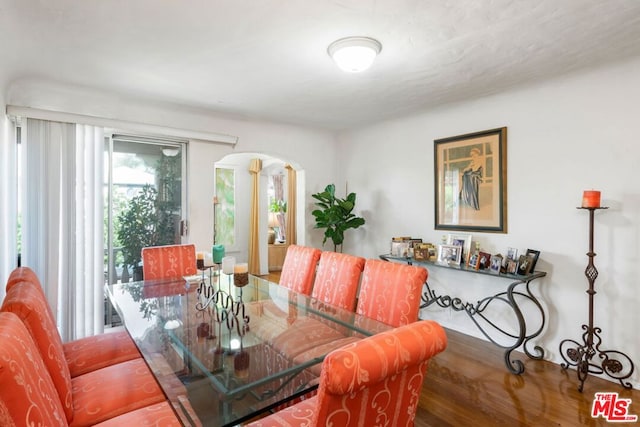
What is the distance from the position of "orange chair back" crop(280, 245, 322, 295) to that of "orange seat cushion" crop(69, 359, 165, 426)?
1.24 meters

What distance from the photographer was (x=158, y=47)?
7.41 ft

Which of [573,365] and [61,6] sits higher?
[61,6]

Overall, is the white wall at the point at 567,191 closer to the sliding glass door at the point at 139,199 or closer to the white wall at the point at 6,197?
the sliding glass door at the point at 139,199

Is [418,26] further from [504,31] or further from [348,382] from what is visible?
[348,382]

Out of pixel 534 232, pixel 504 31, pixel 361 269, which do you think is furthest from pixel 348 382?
pixel 534 232

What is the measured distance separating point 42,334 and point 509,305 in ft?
11.4

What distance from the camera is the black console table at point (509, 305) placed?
2.75 meters

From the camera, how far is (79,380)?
166 centimetres

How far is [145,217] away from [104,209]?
0.40 meters

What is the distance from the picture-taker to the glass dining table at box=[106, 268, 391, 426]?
49.6 inches

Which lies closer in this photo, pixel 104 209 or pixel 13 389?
pixel 13 389

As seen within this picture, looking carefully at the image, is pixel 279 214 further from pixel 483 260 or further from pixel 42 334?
pixel 42 334

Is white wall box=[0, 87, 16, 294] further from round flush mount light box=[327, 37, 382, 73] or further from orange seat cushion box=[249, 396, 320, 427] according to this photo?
round flush mount light box=[327, 37, 382, 73]

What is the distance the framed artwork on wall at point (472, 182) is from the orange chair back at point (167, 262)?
2659 millimetres
